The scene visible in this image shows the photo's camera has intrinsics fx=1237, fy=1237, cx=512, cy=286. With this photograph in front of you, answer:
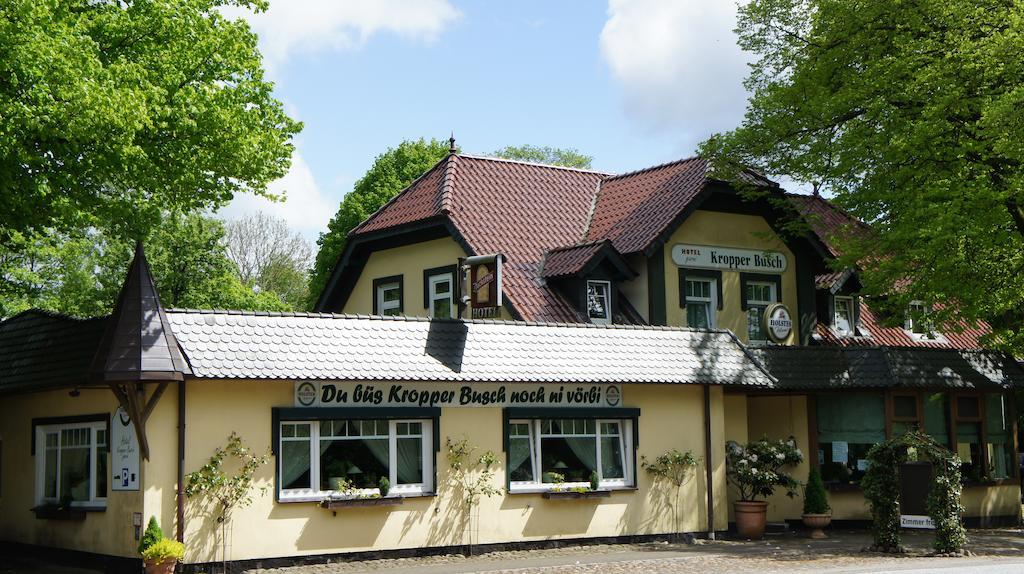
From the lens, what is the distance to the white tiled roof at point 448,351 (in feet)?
59.1

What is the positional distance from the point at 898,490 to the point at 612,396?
16.8 ft

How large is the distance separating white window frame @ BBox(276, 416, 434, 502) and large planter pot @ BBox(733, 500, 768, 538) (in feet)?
22.2

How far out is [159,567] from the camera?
16.5m

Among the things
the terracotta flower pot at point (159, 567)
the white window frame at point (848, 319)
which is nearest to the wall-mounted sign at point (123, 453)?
the terracotta flower pot at point (159, 567)

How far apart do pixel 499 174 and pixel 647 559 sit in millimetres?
13664

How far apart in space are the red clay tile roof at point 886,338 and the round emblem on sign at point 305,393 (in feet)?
47.6

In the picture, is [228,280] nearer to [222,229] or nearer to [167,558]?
[222,229]

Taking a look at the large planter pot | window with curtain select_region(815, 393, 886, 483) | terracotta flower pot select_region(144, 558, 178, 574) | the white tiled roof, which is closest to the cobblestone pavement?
the large planter pot

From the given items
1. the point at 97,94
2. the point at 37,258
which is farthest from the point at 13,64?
the point at 37,258

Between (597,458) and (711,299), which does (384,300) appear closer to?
(711,299)

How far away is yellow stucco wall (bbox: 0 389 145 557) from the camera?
17984mm

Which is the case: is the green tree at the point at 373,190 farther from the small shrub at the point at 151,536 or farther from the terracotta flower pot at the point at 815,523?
the small shrub at the point at 151,536

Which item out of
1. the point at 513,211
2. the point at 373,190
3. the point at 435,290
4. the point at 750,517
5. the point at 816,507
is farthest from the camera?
the point at 373,190

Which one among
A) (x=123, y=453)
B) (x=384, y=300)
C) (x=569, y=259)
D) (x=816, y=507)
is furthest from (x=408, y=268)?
(x=123, y=453)
